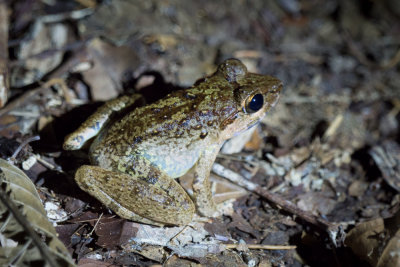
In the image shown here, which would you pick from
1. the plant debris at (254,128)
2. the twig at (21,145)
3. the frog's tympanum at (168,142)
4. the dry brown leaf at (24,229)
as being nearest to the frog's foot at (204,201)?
the frog's tympanum at (168,142)

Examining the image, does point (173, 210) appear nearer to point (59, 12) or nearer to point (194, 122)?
point (194, 122)

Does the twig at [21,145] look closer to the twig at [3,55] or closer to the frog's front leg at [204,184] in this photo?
the twig at [3,55]

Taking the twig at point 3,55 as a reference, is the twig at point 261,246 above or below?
below

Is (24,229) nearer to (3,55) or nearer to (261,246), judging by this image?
(261,246)

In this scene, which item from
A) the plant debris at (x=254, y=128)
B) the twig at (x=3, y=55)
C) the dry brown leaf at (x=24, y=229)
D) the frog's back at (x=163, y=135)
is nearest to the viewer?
the dry brown leaf at (x=24, y=229)

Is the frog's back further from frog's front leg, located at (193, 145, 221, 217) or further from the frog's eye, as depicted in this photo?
the frog's eye

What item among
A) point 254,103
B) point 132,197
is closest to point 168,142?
point 132,197

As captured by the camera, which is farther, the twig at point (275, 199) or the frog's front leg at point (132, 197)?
the twig at point (275, 199)

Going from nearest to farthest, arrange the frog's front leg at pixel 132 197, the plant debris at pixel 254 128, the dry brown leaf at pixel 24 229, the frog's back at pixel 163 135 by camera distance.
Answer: the dry brown leaf at pixel 24 229, the frog's front leg at pixel 132 197, the plant debris at pixel 254 128, the frog's back at pixel 163 135

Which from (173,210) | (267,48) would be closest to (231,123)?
(173,210)
